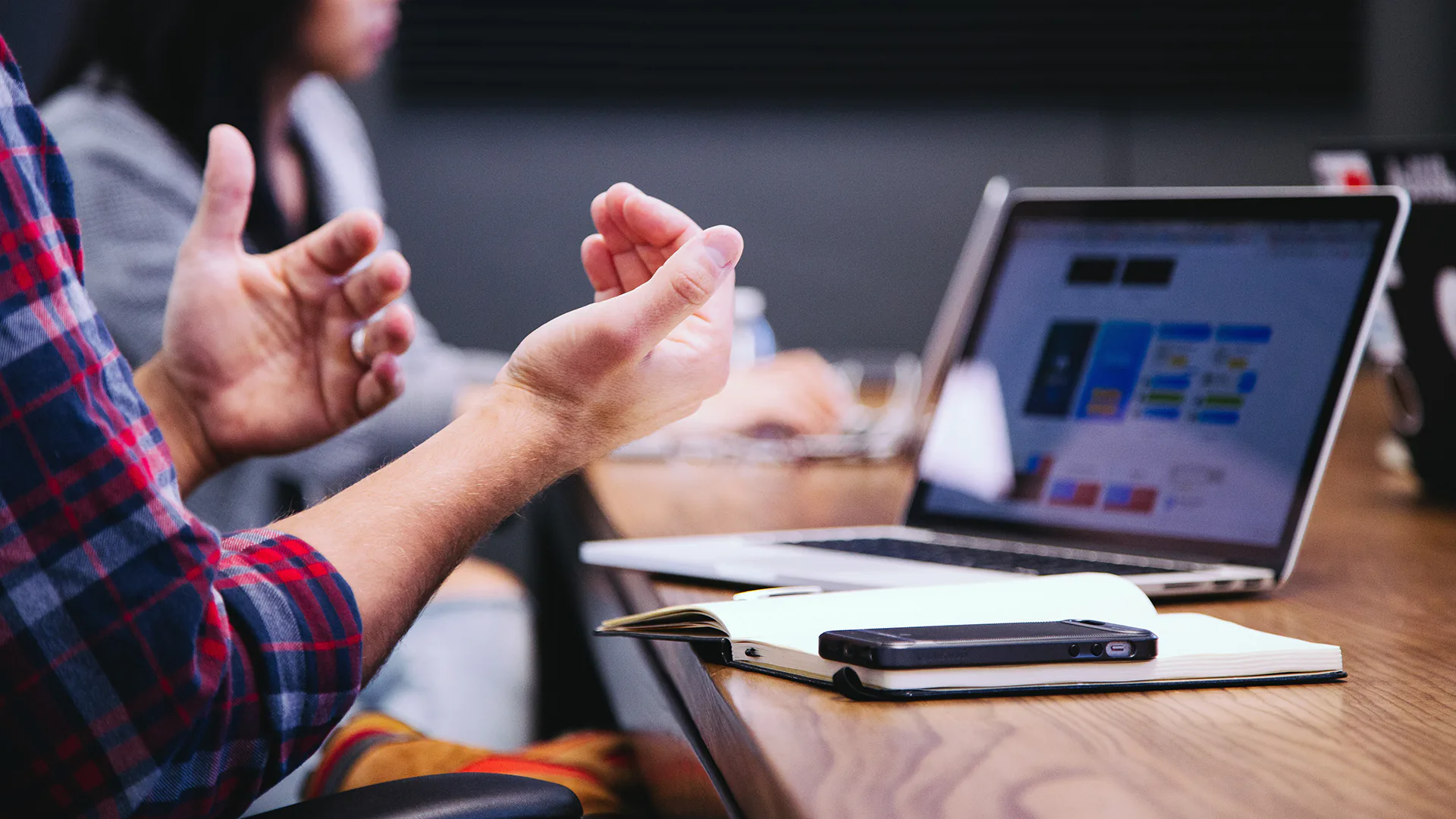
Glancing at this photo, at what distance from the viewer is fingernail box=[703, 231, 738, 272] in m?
0.73

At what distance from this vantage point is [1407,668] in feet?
2.16

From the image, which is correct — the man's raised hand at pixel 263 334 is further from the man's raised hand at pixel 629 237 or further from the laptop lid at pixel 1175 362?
the laptop lid at pixel 1175 362

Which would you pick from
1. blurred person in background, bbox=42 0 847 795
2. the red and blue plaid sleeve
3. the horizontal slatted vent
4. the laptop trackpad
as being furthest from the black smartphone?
the horizontal slatted vent

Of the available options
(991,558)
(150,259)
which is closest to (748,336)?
(150,259)

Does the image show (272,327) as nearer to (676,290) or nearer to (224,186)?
(224,186)

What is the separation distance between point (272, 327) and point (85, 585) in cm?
57

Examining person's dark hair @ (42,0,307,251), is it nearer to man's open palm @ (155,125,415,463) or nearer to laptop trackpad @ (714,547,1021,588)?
man's open palm @ (155,125,415,463)

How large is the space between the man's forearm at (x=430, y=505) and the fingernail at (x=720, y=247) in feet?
0.45

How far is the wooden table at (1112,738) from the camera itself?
471 mm

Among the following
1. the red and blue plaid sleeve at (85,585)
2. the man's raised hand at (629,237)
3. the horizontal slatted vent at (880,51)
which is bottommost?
the red and blue plaid sleeve at (85,585)

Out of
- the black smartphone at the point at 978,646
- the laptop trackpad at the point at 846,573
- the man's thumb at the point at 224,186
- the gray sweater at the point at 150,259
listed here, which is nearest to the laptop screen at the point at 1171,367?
the laptop trackpad at the point at 846,573

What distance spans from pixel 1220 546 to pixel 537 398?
49 cm

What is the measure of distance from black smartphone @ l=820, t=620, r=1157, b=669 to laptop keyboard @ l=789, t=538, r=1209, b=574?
261mm

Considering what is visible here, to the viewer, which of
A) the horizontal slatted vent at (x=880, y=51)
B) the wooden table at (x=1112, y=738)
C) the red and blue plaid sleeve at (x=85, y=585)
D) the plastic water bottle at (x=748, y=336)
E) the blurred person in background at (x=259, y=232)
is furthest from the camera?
the horizontal slatted vent at (x=880, y=51)
